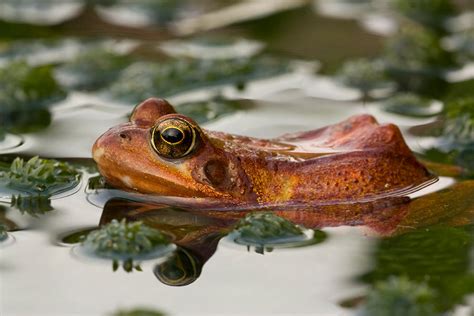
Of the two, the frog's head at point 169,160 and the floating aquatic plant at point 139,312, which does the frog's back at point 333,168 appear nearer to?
the frog's head at point 169,160

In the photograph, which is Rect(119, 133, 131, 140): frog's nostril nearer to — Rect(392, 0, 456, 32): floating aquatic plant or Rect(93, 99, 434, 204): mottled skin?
Rect(93, 99, 434, 204): mottled skin

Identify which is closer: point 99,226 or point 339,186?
point 99,226

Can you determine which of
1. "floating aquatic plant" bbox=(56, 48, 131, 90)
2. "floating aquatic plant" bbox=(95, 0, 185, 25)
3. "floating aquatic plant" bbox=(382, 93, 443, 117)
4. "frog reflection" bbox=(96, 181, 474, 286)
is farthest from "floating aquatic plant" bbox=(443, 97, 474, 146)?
"floating aquatic plant" bbox=(95, 0, 185, 25)

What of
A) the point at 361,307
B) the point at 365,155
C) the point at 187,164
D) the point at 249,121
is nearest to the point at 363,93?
the point at 249,121

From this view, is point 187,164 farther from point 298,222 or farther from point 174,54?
point 174,54

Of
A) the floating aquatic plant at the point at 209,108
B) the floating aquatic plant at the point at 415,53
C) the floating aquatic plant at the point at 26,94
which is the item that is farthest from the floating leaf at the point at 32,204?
the floating aquatic plant at the point at 415,53

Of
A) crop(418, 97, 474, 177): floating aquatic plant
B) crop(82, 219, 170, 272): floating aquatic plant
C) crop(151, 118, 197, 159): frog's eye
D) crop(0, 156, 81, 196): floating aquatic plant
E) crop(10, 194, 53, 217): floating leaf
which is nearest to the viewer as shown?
crop(82, 219, 170, 272): floating aquatic plant

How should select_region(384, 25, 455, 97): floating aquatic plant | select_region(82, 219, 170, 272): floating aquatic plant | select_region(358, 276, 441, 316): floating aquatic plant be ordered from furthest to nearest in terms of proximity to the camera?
select_region(384, 25, 455, 97): floating aquatic plant < select_region(82, 219, 170, 272): floating aquatic plant < select_region(358, 276, 441, 316): floating aquatic plant

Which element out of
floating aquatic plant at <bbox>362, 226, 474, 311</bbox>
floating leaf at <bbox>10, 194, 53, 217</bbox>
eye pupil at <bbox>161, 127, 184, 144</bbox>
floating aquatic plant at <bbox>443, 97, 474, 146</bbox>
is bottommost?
floating aquatic plant at <bbox>362, 226, 474, 311</bbox>
